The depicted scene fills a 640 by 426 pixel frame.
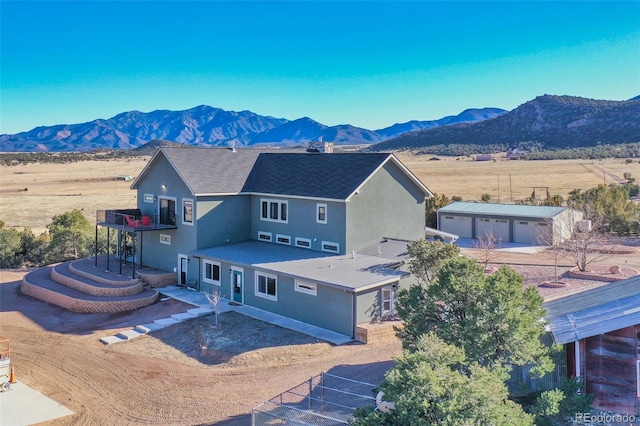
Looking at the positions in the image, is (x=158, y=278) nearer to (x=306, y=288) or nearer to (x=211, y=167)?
(x=211, y=167)

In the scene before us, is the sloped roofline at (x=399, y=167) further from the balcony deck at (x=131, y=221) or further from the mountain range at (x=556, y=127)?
the mountain range at (x=556, y=127)

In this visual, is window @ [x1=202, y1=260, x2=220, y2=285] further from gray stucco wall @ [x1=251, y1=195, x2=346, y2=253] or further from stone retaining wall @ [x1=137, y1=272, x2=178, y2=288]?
gray stucco wall @ [x1=251, y1=195, x2=346, y2=253]

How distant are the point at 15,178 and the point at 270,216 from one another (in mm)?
94837

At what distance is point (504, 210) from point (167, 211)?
2703 cm

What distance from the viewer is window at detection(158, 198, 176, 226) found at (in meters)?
30.3

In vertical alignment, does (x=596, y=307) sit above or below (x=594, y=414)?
above

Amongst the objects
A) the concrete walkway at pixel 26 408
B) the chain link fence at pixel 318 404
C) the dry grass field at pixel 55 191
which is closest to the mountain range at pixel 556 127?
the dry grass field at pixel 55 191

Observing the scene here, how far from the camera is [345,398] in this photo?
15.5 meters


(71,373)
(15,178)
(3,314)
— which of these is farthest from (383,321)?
(15,178)

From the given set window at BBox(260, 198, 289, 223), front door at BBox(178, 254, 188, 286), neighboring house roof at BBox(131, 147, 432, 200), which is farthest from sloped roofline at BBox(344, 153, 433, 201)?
front door at BBox(178, 254, 188, 286)

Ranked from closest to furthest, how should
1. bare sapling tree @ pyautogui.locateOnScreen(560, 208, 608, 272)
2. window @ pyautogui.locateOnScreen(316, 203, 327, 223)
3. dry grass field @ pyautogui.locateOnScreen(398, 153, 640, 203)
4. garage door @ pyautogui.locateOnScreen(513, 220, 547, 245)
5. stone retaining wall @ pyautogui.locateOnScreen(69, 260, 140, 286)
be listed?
window @ pyautogui.locateOnScreen(316, 203, 327, 223)
stone retaining wall @ pyautogui.locateOnScreen(69, 260, 140, 286)
bare sapling tree @ pyautogui.locateOnScreen(560, 208, 608, 272)
garage door @ pyautogui.locateOnScreen(513, 220, 547, 245)
dry grass field @ pyautogui.locateOnScreen(398, 153, 640, 203)

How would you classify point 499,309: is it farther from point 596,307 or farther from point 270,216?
point 270,216

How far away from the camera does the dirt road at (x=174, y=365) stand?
15531mm

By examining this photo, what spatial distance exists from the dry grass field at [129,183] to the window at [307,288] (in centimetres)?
3525
